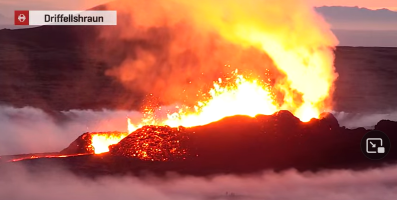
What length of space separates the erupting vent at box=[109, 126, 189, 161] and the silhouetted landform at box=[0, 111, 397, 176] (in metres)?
0.05

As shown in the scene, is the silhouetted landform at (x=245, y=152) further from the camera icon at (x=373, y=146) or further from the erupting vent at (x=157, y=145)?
the camera icon at (x=373, y=146)

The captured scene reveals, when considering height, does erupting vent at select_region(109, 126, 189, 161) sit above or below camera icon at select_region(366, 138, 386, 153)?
above

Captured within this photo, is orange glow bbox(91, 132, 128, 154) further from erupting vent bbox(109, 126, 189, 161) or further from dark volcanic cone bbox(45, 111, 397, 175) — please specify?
erupting vent bbox(109, 126, 189, 161)

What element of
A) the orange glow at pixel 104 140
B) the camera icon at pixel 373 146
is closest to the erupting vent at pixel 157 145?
the orange glow at pixel 104 140

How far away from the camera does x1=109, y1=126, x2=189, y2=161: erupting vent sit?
23.1 metres

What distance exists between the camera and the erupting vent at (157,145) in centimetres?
2309

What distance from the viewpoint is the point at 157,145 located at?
76.0 ft

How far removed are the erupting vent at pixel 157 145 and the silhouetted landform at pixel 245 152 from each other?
5 centimetres

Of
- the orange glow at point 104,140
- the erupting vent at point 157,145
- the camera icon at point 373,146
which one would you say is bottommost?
the camera icon at point 373,146

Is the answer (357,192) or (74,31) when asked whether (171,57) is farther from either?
(357,192)

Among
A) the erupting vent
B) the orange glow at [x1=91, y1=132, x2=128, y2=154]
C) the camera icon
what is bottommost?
the camera icon

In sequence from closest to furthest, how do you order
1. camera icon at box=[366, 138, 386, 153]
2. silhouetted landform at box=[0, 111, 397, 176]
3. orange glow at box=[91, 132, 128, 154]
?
camera icon at box=[366, 138, 386, 153]
silhouetted landform at box=[0, 111, 397, 176]
orange glow at box=[91, 132, 128, 154]

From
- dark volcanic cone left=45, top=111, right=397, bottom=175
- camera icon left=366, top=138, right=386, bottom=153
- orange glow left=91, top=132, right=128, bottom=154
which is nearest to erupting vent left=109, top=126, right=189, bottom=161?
dark volcanic cone left=45, top=111, right=397, bottom=175

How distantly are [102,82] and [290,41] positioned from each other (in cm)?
8425
